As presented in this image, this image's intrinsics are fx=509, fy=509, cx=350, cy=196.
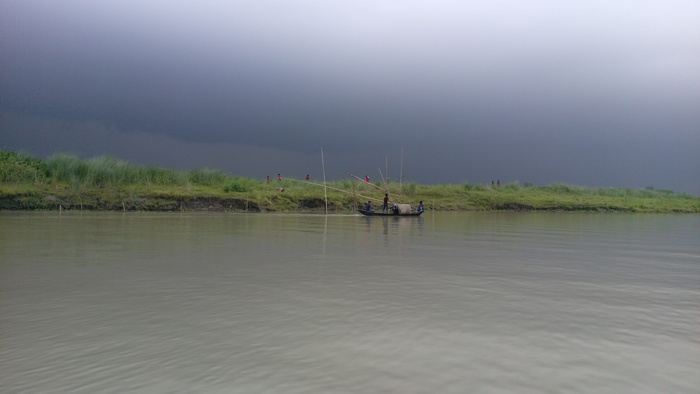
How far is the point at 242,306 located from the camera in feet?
14.7

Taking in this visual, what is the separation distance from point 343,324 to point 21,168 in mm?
26625

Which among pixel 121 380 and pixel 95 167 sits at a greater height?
pixel 95 167

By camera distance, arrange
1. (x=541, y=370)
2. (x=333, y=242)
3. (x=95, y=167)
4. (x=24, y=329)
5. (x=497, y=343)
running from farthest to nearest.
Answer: (x=95, y=167)
(x=333, y=242)
(x=24, y=329)
(x=497, y=343)
(x=541, y=370)

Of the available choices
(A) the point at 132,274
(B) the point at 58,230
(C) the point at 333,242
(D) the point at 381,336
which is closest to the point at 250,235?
(C) the point at 333,242

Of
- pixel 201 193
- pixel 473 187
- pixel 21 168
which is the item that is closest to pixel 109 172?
pixel 21 168

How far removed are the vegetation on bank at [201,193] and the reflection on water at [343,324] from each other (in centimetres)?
1788

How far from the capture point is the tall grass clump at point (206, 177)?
100 ft

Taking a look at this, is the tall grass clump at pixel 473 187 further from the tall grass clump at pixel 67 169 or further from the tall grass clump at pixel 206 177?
the tall grass clump at pixel 67 169

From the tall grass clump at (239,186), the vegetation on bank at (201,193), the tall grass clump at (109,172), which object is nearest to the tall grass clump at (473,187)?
the vegetation on bank at (201,193)

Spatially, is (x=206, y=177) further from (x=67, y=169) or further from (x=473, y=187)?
(x=473, y=187)

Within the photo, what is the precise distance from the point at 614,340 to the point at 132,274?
16.8 ft

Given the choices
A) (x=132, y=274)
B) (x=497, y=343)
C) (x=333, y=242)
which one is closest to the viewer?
(x=497, y=343)

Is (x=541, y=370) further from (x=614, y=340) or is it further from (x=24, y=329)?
(x=24, y=329)

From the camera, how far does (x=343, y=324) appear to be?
12.7ft
